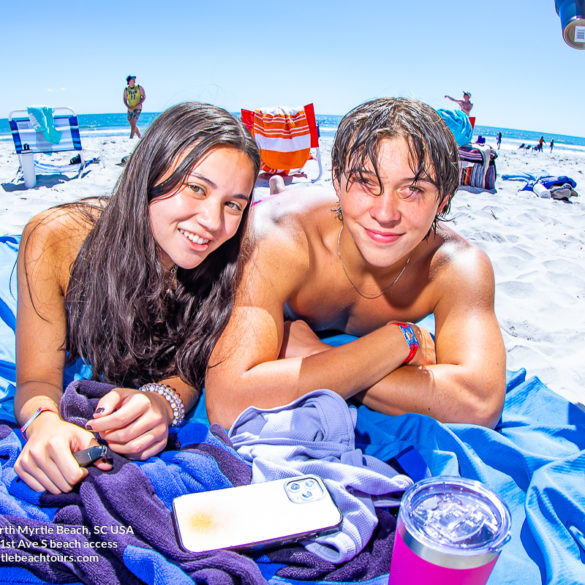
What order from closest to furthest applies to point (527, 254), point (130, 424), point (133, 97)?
1. point (130, 424)
2. point (527, 254)
3. point (133, 97)

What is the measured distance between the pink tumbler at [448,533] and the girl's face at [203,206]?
45.9 inches

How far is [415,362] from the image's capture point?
79.8 inches

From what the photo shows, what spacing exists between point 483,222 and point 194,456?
4480 mm

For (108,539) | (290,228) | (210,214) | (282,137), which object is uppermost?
(282,137)

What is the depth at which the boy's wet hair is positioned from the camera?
1809 mm

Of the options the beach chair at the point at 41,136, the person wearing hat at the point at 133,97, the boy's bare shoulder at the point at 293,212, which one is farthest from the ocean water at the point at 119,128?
the boy's bare shoulder at the point at 293,212

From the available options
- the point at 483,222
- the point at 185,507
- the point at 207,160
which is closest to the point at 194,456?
the point at 185,507

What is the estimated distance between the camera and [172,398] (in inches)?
72.1

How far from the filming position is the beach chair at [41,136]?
22.1 ft

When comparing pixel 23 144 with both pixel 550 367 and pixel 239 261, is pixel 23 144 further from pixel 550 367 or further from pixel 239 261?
pixel 550 367

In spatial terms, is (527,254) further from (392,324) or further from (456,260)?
(392,324)

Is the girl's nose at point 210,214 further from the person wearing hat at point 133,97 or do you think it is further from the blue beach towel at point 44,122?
the person wearing hat at point 133,97

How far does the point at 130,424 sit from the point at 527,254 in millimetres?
3798

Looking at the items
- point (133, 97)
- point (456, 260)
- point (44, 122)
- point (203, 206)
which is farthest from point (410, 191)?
point (133, 97)
